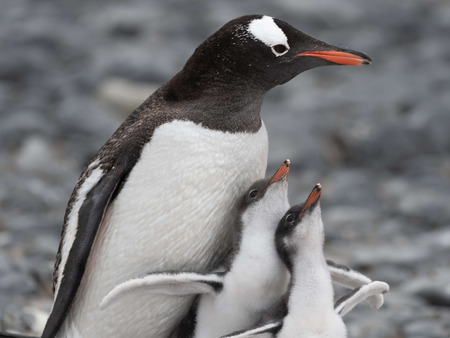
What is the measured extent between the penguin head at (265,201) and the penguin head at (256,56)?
24 centimetres

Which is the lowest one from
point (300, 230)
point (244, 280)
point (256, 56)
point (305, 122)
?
point (244, 280)

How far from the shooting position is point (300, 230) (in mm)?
2307

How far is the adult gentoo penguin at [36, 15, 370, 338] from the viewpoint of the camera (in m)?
2.35

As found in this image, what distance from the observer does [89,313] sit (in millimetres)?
2471

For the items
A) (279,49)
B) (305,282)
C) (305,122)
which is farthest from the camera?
(305,122)

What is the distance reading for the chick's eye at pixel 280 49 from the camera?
2.39m

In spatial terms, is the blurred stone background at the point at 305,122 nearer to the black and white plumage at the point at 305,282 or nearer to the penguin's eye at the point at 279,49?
the black and white plumage at the point at 305,282

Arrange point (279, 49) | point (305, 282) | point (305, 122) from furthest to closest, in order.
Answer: point (305, 122) < point (279, 49) < point (305, 282)

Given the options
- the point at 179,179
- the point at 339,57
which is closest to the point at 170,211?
the point at 179,179

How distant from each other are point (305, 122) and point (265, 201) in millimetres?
3101

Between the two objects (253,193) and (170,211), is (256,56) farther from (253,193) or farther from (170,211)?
(170,211)

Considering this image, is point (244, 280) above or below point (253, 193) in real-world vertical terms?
below

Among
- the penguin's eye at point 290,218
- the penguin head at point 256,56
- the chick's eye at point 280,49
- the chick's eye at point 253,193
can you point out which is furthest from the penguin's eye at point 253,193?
the chick's eye at point 280,49

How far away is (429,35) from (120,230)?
451cm
